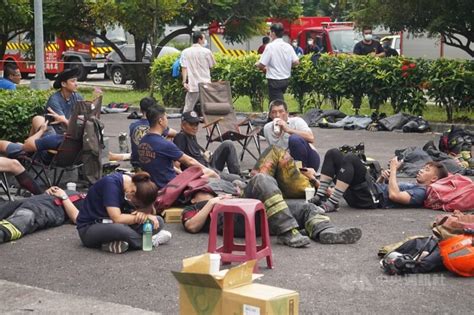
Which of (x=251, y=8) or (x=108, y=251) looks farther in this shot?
(x=251, y=8)

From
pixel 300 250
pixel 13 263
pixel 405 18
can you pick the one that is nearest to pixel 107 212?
pixel 13 263

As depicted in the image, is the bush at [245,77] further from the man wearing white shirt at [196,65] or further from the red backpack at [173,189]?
the red backpack at [173,189]

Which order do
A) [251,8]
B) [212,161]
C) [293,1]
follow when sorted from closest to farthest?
[212,161]
[251,8]
[293,1]

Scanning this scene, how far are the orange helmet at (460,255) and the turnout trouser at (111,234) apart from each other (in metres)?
2.56

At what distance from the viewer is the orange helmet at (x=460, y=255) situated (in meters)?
6.66

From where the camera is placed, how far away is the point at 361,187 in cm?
930

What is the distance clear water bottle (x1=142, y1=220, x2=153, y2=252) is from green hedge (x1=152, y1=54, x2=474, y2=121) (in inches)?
401

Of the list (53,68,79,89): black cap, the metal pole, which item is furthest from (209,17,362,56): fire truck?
(53,68,79,89): black cap

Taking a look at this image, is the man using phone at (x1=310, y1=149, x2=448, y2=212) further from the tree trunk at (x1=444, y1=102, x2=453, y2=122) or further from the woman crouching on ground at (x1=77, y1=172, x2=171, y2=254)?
the tree trunk at (x1=444, y1=102, x2=453, y2=122)

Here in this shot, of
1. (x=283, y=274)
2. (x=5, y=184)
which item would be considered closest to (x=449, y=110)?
(x=5, y=184)

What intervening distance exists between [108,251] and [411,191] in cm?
336

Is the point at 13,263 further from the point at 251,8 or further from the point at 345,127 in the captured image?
the point at 251,8

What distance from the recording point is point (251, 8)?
28984 mm

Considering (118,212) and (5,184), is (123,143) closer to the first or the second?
(5,184)
